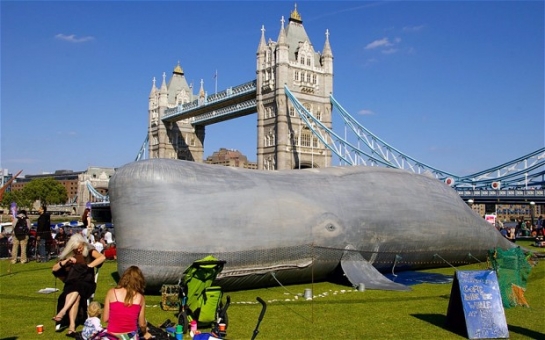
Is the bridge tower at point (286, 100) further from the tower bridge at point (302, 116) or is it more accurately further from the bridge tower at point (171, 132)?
the bridge tower at point (171, 132)

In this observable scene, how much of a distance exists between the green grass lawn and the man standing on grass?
16.5 ft

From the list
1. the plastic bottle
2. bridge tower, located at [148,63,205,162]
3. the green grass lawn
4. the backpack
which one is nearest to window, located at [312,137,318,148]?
bridge tower, located at [148,63,205,162]

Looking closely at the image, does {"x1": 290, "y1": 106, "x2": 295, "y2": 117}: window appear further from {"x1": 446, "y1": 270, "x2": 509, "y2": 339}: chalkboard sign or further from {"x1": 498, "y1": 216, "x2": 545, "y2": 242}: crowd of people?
{"x1": 446, "y1": 270, "x2": 509, "y2": 339}: chalkboard sign

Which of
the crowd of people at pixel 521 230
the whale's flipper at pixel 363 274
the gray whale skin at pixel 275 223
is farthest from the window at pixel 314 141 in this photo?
the whale's flipper at pixel 363 274

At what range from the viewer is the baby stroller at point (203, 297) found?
28.1ft

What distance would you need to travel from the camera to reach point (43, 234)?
1877 centimetres

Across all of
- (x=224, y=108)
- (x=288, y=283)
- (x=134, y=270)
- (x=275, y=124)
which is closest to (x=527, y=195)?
(x=275, y=124)

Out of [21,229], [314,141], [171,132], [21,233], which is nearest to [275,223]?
[21,229]

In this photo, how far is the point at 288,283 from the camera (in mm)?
12602

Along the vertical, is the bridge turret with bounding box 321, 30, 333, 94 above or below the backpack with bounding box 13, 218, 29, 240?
above

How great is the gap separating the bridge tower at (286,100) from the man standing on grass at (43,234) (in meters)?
42.6

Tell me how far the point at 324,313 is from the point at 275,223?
103 inches

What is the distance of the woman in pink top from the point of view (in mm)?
6520

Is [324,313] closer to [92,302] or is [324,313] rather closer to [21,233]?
[92,302]
